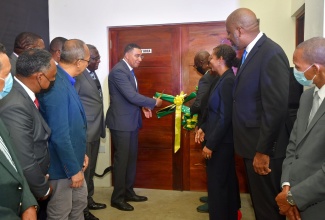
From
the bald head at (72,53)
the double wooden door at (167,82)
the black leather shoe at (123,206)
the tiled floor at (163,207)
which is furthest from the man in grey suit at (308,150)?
the double wooden door at (167,82)

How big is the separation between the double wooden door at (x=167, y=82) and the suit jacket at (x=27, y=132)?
8.18ft

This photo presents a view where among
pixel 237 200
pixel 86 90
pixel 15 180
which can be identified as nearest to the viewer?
pixel 15 180

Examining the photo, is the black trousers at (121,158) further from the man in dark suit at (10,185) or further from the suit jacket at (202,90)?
the man in dark suit at (10,185)

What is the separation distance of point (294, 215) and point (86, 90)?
232 cm

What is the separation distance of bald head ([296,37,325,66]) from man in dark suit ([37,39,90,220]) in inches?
58.8

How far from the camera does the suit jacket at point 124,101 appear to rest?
374 centimetres

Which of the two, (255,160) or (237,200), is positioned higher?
(255,160)

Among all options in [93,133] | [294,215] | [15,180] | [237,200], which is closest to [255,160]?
[294,215]

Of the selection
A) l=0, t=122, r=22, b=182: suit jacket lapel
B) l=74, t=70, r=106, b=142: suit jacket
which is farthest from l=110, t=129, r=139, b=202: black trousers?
l=0, t=122, r=22, b=182: suit jacket lapel

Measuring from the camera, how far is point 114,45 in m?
4.46

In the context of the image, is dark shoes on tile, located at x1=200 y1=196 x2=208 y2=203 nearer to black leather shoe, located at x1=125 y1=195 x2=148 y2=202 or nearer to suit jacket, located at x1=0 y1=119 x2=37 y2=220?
black leather shoe, located at x1=125 y1=195 x2=148 y2=202

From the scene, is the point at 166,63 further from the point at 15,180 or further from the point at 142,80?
the point at 15,180

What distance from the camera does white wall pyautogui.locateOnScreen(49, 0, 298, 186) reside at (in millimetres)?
3945

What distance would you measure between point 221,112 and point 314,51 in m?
1.13
